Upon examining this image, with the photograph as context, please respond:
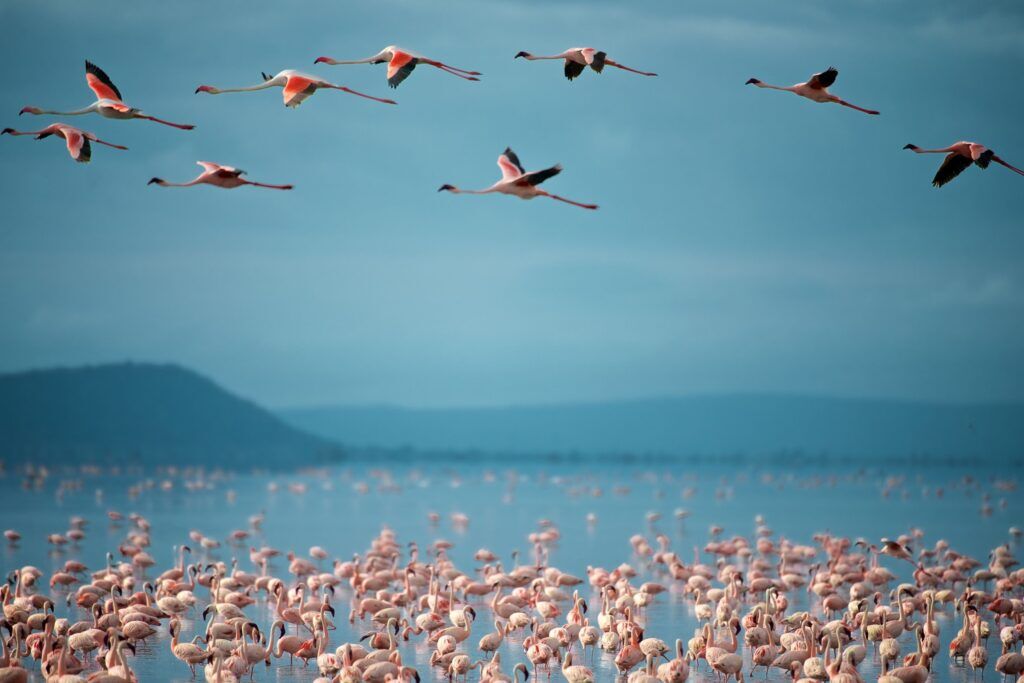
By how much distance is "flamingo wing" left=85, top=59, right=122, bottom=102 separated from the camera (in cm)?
1344

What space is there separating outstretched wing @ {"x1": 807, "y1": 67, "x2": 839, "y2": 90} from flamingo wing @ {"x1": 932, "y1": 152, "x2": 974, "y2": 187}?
1364 mm

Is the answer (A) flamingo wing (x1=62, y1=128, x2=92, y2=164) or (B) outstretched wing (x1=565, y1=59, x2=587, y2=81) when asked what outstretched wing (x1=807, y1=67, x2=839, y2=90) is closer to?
(B) outstretched wing (x1=565, y1=59, x2=587, y2=81)

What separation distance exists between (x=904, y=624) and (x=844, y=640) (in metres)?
1.12

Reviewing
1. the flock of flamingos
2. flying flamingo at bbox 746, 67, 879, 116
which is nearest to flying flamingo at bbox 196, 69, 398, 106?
the flock of flamingos

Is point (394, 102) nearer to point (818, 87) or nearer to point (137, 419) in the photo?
point (818, 87)

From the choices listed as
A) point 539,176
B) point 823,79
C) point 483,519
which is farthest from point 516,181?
point 483,519

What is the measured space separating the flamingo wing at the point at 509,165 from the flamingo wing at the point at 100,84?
13.3 feet

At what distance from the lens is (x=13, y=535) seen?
2306cm

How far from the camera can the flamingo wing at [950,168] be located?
41.6 ft

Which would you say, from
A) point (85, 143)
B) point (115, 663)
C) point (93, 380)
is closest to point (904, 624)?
point (115, 663)

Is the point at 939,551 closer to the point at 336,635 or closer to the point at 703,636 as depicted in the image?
the point at 703,636

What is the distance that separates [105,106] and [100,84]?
73cm

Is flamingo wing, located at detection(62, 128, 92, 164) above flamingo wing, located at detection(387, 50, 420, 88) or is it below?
below

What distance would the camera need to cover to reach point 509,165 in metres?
13.2
